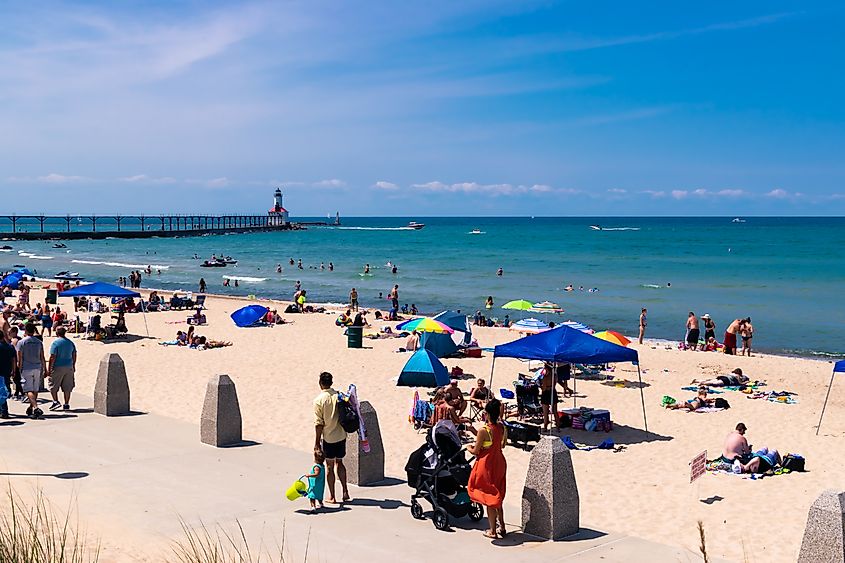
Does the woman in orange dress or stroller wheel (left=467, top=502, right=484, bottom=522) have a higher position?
the woman in orange dress

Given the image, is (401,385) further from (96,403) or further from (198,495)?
(198,495)

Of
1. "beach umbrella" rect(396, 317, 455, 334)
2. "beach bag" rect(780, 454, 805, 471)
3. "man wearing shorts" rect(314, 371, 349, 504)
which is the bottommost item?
"beach bag" rect(780, 454, 805, 471)

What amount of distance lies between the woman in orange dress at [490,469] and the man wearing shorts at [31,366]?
756 cm

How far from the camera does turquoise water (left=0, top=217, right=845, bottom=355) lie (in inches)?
A: 1561

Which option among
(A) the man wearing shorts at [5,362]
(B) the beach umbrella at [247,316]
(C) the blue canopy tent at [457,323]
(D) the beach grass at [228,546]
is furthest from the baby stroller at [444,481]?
(B) the beach umbrella at [247,316]

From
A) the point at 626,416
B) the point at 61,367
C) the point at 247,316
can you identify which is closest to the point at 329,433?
the point at 61,367

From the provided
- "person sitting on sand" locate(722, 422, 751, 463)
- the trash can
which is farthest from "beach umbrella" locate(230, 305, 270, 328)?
"person sitting on sand" locate(722, 422, 751, 463)

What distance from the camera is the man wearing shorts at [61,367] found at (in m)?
12.4

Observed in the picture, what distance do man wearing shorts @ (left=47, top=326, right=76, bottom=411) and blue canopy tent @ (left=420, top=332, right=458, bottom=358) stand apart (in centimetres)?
1012

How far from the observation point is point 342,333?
2755cm

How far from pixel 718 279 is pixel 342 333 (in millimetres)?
42712

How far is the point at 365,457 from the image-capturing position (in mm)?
9367

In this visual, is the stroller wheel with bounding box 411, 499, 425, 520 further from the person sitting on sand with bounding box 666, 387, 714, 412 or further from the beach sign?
the person sitting on sand with bounding box 666, 387, 714, 412

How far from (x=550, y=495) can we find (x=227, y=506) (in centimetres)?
328
